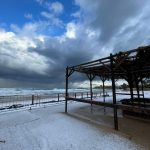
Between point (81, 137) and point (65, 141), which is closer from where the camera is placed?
point (65, 141)

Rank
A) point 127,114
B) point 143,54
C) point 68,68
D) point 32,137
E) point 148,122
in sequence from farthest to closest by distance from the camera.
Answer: point 68,68 → point 127,114 → point 148,122 → point 143,54 → point 32,137

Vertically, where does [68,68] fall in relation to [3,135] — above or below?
above

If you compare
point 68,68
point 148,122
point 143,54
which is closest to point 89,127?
point 148,122

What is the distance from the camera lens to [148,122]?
766 centimetres

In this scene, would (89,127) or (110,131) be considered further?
(89,127)

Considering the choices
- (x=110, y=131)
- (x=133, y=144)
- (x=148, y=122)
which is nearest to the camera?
(x=133, y=144)

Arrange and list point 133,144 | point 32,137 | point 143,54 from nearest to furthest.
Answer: point 133,144, point 32,137, point 143,54

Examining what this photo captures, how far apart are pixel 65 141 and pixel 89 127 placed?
1870 millimetres

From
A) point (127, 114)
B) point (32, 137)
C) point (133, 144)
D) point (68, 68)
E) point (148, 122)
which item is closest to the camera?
point (133, 144)

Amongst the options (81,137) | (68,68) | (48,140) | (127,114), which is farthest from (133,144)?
(68,68)

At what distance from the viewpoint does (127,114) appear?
9250 millimetres

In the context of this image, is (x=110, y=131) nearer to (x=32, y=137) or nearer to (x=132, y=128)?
(x=132, y=128)

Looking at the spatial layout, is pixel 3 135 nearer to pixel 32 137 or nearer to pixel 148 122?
pixel 32 137

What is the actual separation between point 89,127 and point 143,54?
421 cm
